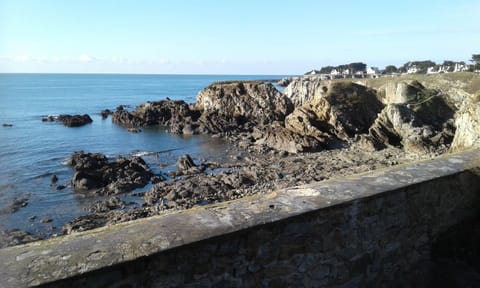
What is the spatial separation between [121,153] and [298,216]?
1160 inches

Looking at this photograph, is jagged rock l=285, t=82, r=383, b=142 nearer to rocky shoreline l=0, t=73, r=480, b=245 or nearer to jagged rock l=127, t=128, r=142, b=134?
rocky shoreline l=0, t=73, r=480, b=245

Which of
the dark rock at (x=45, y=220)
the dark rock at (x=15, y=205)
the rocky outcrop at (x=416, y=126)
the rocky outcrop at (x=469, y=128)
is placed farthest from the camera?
the rocky outcrop at (x=416, y=126)

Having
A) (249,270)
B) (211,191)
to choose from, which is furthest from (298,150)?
(249,270)

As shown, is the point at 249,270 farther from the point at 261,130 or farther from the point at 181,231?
the point at 261,130

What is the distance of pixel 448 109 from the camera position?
3281cm

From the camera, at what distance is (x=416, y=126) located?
2716 centimetres

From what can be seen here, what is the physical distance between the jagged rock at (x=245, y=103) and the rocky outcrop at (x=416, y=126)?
50.6ft

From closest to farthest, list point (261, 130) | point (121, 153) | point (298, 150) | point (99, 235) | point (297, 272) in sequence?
point (99, 235) < point (297, 272) < point (298, 150) < point (121, 153) < point (261, 130)

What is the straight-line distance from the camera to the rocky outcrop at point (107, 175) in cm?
1995

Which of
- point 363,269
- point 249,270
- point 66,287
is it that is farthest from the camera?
point 363,269

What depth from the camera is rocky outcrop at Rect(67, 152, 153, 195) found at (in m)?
20.0

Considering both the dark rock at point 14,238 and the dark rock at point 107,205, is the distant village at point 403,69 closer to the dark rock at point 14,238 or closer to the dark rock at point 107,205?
the dark rock at point 107,205

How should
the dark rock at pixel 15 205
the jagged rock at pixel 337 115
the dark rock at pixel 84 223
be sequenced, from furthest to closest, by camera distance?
the jagged rock at pixel 337 115 → the dark rock at pixel 15 205 → the dark rock at pixel 84 223

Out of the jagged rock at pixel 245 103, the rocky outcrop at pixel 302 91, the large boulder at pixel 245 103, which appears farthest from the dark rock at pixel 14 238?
the rocky outcrop at pixel 302 91
